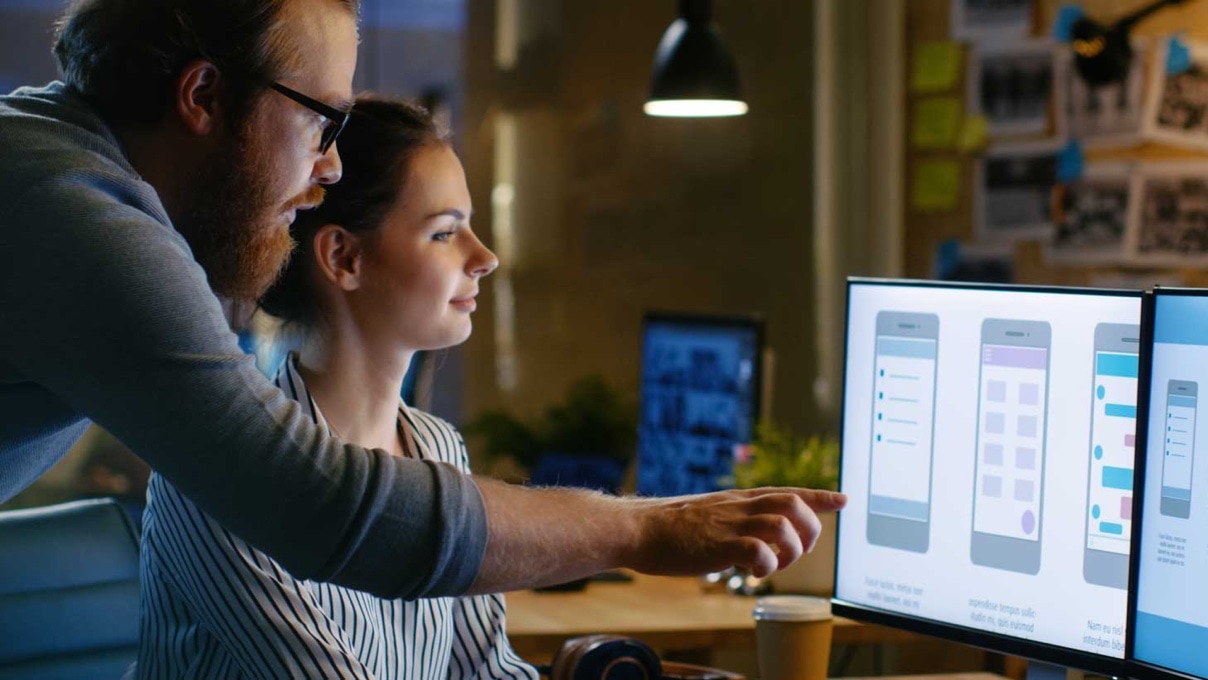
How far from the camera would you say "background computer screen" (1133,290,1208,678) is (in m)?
1.27

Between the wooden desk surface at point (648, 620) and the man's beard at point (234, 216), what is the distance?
37.7 inches

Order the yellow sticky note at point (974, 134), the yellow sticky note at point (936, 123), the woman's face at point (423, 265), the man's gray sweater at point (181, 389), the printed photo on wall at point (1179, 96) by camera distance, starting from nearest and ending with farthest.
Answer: the man's gray sweater at point (181, 389) < the woman's face at point (423, 265) < the printed photo on wall at point (1179, 96) < the yellow sticky note at point (974, 134) < the yellow sticky note at point (936, 123)

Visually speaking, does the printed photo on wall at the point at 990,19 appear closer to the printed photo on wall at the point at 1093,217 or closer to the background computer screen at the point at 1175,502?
the printed photo on wall at the point at 1093,217

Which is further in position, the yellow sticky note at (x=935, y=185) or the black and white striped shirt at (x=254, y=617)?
the yellow sticky note at (x=935, y=185)

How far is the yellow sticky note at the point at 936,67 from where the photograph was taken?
11.5 ft

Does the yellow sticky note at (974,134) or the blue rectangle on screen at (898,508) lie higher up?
the yellow sticky note at (974,134)

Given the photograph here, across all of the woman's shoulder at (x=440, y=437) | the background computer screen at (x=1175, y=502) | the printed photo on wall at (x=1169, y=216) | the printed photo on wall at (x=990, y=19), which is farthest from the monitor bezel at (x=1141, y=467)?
the printed photo on wall at (x=990, y=19)

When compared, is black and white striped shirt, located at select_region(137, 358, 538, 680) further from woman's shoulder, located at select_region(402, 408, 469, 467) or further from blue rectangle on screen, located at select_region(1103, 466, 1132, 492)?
blue rectangle on screen, located at select_region(1103, 466, 1132, 492)

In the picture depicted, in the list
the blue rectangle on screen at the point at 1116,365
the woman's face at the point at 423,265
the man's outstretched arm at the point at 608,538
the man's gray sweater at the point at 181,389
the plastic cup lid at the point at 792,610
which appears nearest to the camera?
the man's gray sweater at the point at 181,389

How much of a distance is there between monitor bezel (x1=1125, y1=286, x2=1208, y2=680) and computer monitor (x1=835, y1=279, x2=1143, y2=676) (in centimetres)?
3

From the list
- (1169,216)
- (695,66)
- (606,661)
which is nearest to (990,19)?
(1169,216)

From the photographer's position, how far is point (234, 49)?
1.25 m

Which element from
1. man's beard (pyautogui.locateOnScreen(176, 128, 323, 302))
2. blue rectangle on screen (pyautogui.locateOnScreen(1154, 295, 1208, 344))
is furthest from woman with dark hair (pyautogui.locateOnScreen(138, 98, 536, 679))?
blue rectangle on screen (pyautogui.locateOnScreen(1154, 295, 1208, 344))

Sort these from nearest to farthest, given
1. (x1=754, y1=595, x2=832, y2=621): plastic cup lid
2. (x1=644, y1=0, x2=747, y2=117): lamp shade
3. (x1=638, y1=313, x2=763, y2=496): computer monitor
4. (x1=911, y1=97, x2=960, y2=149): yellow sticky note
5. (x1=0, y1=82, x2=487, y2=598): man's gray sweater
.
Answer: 1. (x1=0, y1=82, x2=487, y2=598): man's gray sweater
2. (x1=754, y1=595, x2=832, y2=621): plastic cup lid
3. (x1=638, y1=313, x2=763, y2=496): computer monitor
4. (x1=644, y1=0, x2=747, y2=117): lamp shade
5. (x1=911, y1=97, x2=960, y2=149): yellow sticky note
